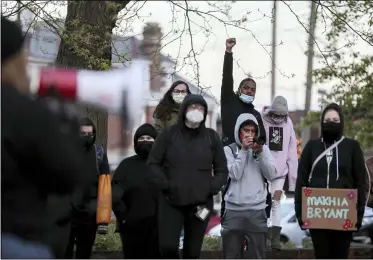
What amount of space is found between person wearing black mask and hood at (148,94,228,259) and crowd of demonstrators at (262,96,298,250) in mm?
2024

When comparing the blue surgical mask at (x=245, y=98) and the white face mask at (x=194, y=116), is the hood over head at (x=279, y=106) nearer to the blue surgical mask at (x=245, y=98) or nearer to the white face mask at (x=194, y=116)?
the blue surgical mask at (x=245, y=98)

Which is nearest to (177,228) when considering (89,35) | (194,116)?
(194,116)

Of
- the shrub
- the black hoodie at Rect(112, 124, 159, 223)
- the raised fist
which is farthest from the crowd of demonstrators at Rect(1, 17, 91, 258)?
the shrub

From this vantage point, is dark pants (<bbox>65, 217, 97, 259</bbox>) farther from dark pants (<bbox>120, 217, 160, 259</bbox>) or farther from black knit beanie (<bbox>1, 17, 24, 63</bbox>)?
black knit beanie (<bbox>1, 17, 24, 63</bbox>)

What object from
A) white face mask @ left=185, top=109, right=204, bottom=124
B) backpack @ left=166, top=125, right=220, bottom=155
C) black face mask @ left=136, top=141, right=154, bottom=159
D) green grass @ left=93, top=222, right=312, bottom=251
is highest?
white face mask @ left=185, top=109, right=204, bottom=124

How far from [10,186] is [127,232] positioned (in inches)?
164

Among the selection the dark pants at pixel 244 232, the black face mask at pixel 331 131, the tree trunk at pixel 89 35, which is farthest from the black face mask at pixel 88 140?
the black face mask at pixel 331 131

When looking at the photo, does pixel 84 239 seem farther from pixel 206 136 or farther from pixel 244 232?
pixel 206 136

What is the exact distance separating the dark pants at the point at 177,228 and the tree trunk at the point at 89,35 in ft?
9.48

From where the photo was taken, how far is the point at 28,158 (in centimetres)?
306

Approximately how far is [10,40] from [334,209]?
4.36m

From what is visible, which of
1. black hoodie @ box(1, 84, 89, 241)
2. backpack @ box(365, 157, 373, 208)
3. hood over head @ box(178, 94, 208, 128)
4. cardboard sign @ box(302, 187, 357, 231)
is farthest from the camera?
backpack @ box(365, 157, 373, 208)

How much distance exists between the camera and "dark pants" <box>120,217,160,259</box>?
7.21 metres

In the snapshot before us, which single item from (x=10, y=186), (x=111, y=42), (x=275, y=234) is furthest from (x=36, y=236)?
(x=111, y=42)
